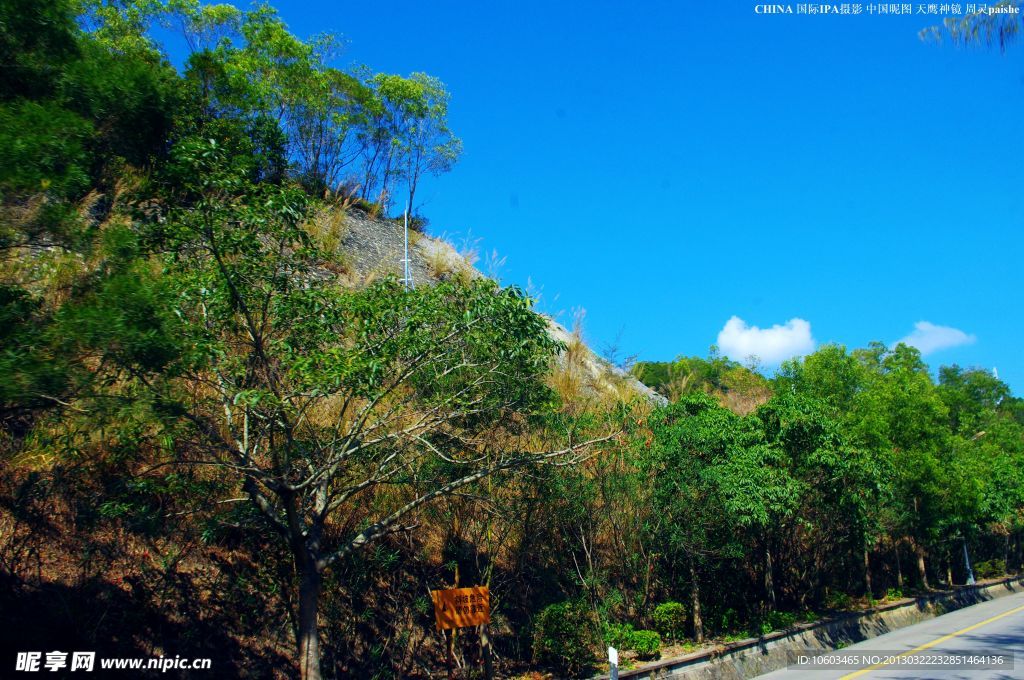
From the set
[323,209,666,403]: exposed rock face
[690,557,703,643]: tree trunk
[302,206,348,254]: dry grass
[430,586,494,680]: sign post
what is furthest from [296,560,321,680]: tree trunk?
[323,209,666,403]: exposed rock face

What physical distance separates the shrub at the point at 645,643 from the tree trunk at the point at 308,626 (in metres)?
6.31

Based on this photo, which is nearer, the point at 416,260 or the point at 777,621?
the point at 777,621

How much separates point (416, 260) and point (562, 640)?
770 inches

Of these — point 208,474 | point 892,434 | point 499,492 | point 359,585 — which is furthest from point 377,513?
point 892,434

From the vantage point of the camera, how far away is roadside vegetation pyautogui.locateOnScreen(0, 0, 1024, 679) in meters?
6.91

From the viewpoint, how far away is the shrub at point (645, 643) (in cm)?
1225

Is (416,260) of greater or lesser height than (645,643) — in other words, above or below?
above

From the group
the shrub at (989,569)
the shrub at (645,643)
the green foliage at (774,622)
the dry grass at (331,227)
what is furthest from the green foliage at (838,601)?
the dry grass at (331,227)

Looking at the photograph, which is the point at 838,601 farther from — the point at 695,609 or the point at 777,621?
the point at 695,609

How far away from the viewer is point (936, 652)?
45.5ft

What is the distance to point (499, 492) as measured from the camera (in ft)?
42.3

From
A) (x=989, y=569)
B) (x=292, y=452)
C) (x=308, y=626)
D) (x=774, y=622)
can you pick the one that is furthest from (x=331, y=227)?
(x=989, y=569)

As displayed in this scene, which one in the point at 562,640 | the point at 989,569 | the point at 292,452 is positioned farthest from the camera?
the point at 989,569

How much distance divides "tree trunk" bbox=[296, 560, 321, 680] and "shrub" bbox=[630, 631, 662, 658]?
6311mm
